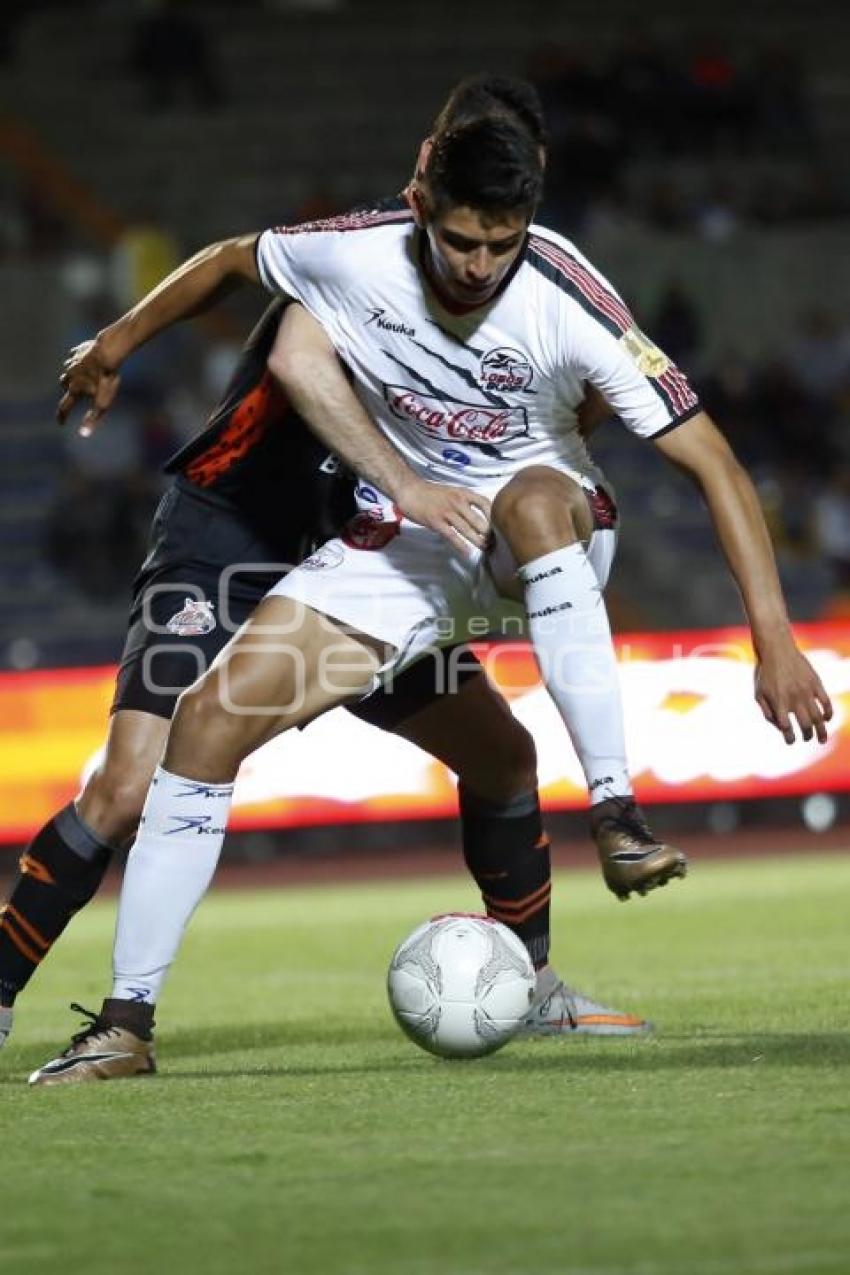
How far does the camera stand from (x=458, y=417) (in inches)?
215

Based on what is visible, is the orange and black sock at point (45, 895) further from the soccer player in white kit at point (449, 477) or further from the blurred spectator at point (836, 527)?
the blurred spectator at point (836, 527)

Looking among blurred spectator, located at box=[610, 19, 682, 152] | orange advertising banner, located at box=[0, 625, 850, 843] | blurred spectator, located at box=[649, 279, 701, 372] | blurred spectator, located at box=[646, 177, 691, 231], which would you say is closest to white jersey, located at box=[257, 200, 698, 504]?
orange advertising banner, located at box=[0, 625, 850, 843]

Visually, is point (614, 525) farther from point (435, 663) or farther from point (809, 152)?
point (809, 152)

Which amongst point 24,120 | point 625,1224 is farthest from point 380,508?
point 24,120

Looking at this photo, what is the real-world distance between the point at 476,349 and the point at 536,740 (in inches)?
315

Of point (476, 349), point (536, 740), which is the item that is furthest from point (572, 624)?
point (536, 740)

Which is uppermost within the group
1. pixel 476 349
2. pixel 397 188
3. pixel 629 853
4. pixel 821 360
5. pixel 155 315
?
pixel 397 188

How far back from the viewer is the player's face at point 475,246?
5.09 metres

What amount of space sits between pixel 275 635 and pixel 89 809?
0.76 metres

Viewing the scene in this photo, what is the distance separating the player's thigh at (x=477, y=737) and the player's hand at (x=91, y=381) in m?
1.02

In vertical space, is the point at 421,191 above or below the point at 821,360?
below

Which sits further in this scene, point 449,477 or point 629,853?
point 449,477

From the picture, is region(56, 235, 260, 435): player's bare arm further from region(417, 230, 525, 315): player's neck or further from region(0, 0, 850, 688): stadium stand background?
region(0, 0, 850, 688): stadium stand background

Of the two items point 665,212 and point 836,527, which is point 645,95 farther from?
point 836,527
